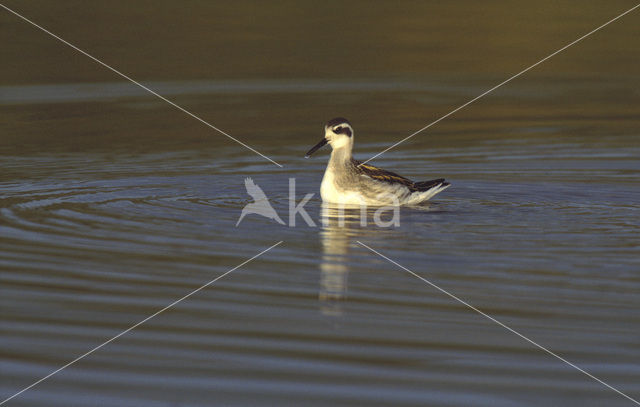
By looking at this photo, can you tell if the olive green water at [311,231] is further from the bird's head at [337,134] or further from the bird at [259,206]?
the bird's head at [337,134]

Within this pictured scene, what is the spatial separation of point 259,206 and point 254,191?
1078 millimetres

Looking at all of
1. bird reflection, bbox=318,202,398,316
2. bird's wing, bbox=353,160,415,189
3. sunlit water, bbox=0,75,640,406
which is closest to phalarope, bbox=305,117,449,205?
bird's wing, bbox=353,160,415,189

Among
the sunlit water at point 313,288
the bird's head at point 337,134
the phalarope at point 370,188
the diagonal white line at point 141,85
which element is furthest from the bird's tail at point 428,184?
the diagonal white line at point 141,85

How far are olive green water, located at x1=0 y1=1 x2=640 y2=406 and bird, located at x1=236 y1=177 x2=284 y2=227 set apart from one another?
0.18 meters

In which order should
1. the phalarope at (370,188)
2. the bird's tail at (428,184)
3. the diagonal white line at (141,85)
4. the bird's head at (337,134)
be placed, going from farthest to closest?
the diagonal white line at (141,85) → the bird's head at (337,134) → the bird's tail at (428,184) → the phalarope at (370,188)

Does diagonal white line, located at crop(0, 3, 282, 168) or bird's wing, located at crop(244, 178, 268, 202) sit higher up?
diagonal white line, located at crop(0, 3, 282, 168)

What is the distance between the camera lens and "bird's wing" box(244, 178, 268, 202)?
44.2ft

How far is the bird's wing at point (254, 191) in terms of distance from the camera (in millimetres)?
13484

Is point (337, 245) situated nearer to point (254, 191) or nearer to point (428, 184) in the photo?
point (428, 184)

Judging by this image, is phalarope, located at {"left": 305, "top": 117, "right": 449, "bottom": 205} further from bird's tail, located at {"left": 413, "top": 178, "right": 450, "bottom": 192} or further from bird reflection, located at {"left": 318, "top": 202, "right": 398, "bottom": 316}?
bird reflection, located at {"left": 318, "top": 202, "right": 398, "bottom": 316}

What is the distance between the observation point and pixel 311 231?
455 inches

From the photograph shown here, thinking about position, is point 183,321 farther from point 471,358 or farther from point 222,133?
point 222,133

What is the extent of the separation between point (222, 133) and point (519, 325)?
1134 cm

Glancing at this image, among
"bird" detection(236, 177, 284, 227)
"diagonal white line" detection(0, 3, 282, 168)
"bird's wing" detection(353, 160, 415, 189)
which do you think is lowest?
"bird" detection(236, 177, 284, 227)
